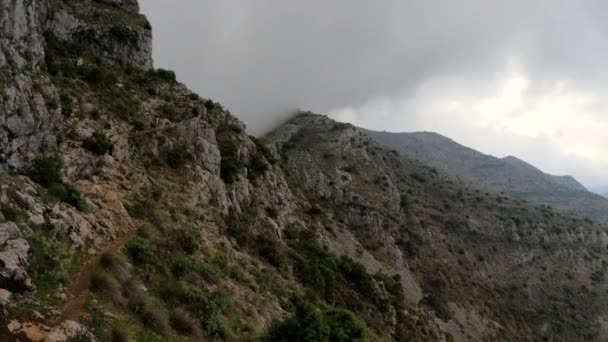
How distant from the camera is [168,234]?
2264 cm

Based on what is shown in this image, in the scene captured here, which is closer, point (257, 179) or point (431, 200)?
point (257, 179)

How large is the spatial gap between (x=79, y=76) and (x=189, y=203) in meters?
14.7

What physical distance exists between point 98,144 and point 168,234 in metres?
7.93

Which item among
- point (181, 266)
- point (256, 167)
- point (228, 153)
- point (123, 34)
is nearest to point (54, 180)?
point (181, 266)

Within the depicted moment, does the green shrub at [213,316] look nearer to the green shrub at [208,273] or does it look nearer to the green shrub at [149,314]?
the green shrub at [208,273]

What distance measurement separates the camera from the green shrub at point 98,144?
1001 inches

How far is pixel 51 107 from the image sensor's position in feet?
82.6

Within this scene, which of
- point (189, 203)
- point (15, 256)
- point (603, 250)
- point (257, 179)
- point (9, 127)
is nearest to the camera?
point (15, 256)

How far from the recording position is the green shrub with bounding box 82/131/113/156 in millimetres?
25438

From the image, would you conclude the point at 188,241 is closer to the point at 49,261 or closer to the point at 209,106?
the point at 49,261

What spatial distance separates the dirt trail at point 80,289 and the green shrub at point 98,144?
896 cm

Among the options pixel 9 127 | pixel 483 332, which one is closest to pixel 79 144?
pixel 9 127

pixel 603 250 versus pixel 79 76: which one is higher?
pixel 603 250

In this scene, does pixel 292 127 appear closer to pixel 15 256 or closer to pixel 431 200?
pixel 431 200
